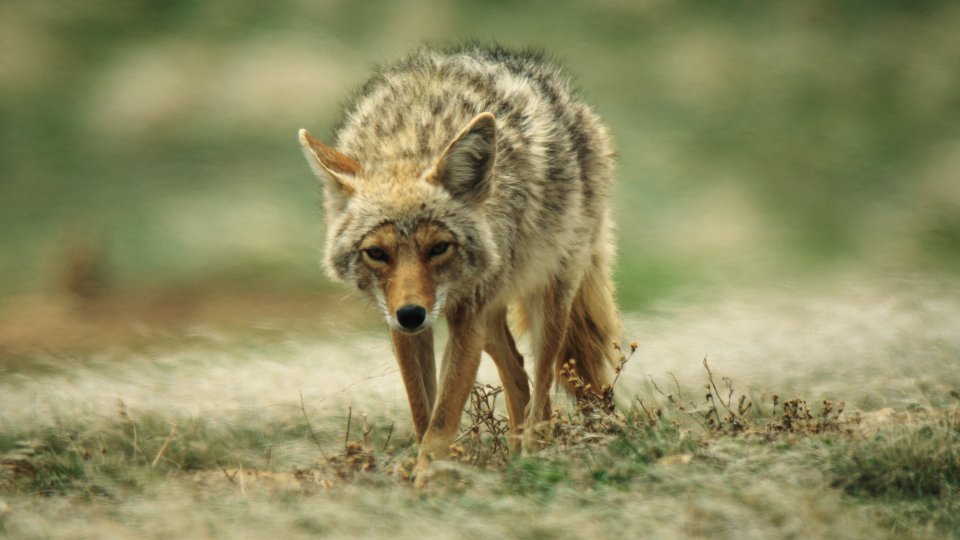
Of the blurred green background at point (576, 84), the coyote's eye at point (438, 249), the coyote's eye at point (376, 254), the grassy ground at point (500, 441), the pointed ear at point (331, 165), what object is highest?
the blurred green background at point (576, 84)

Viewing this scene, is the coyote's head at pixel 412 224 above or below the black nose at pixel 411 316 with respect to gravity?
above

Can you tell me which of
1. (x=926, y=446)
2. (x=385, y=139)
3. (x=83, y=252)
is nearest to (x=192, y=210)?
(x=83, y=252)

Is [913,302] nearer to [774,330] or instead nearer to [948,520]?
[774,330]

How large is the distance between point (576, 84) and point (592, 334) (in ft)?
11.4

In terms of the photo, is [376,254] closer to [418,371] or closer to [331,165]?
[331,165]

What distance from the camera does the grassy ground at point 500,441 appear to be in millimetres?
3566

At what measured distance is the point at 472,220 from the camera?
→ 477 centimetres

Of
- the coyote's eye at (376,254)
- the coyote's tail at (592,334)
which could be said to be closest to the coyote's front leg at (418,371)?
the coyote's eye at (376,254)

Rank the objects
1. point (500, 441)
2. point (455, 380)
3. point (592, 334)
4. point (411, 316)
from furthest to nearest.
→ point (592, 334) → point (500, 441) → point (455, 380) → point (411, 316)

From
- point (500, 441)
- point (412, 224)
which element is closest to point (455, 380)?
point (500, 441)

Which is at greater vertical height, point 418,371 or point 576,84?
point 576,84

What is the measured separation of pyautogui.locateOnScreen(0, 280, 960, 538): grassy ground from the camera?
140 inches

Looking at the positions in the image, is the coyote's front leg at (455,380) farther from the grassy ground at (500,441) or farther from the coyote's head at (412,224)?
the coyote's head at (412,224)

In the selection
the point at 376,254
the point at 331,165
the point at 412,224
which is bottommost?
the point at 376,254
